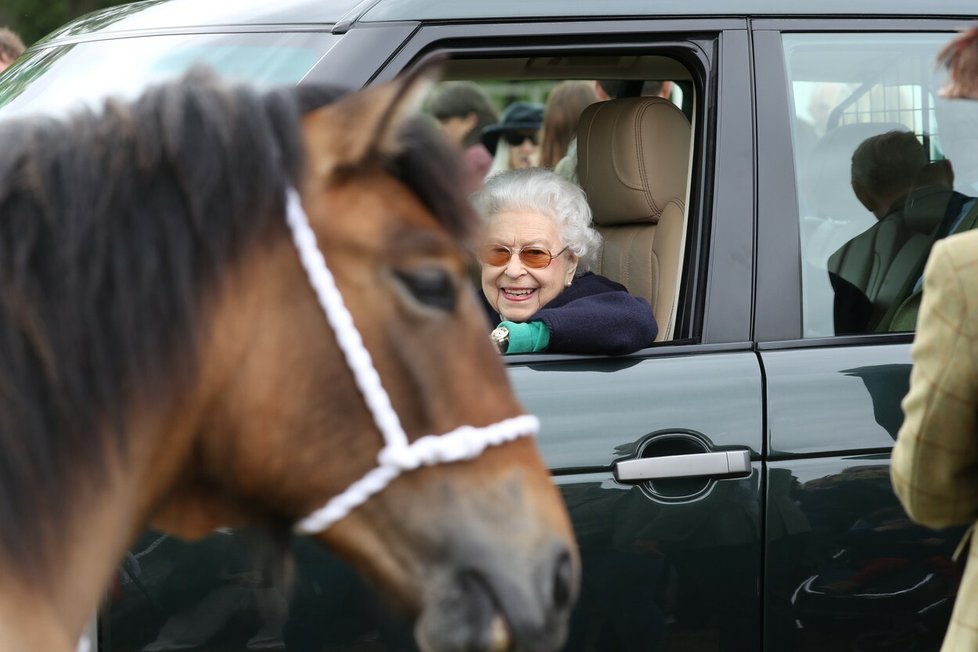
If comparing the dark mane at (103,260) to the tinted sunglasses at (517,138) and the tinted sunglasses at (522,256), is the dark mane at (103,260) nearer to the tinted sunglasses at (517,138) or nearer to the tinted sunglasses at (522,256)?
the tinted sunglasses at (522,256)

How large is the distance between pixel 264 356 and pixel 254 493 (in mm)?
174

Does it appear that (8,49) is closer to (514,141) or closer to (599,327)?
(599,327)

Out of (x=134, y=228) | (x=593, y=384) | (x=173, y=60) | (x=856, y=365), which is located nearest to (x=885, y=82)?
(x=856, y=365)

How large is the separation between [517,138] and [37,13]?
13.7 ft

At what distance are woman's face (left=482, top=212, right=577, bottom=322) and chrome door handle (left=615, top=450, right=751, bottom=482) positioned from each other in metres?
0.74

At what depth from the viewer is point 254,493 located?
4.51 feet

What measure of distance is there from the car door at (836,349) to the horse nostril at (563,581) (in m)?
0.95

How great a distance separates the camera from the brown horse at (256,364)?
1.27m

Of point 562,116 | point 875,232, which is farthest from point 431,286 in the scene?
point 562,116

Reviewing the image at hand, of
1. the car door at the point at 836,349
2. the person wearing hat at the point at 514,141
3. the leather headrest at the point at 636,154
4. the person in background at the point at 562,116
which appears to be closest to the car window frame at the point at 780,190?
the car door at the point at 836,349

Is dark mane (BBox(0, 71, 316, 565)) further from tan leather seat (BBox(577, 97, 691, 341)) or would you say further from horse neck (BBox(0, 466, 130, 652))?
tan leather seat (BBox(577, 97, 691, 341))

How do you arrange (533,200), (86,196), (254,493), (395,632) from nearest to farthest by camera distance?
(86,196)
(254,493)
(395,632)
(533,200)

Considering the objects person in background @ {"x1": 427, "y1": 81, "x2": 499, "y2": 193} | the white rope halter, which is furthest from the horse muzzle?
person in background @ {"x1": 427, "y1": 81, "x2": 499, "y2": 193}

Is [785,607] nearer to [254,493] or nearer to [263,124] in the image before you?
[254,493]
